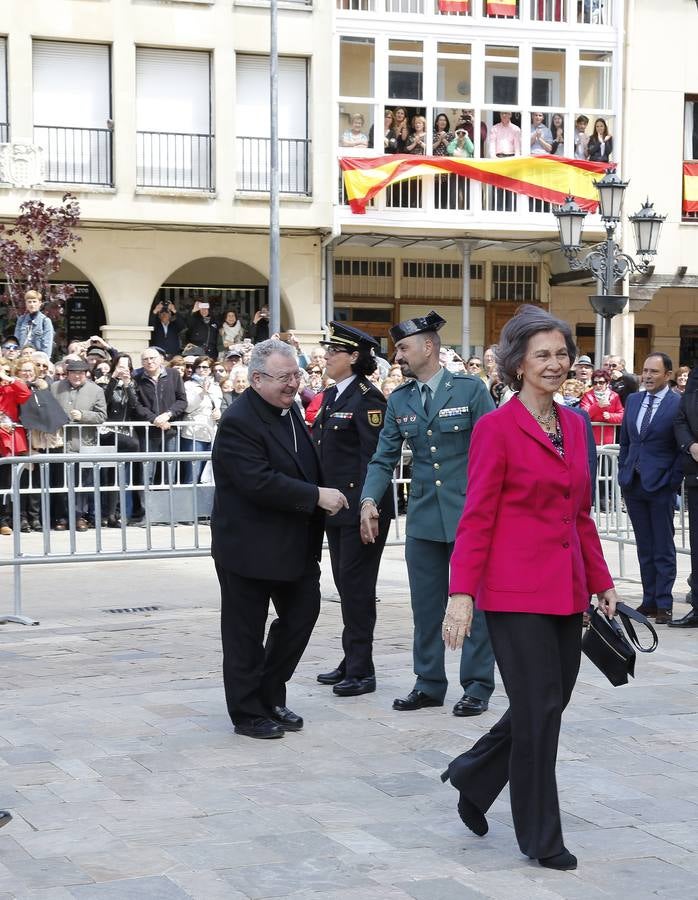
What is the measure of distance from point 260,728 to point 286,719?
0.20m

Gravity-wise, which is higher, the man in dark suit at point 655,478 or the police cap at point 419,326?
the police cap at point 419,326

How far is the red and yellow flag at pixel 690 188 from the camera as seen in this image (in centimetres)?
2927

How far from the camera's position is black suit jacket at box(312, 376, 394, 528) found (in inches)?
329

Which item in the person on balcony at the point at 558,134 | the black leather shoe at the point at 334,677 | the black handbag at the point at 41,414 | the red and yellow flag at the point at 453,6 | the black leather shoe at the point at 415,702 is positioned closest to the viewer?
the black leather shoe at the point at 415,702

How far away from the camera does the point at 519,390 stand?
17.1ft

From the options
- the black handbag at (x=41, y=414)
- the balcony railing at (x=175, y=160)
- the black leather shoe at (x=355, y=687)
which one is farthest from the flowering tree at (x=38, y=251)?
the black leather shoe at (x=355, y=687)

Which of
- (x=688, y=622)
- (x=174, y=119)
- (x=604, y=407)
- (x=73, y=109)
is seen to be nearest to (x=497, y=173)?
(x=174, y=119)

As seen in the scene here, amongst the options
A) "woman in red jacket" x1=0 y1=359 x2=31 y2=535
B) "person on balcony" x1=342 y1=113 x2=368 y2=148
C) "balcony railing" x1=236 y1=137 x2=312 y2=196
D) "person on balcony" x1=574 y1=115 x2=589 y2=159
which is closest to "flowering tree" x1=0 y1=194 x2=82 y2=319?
"balcony railing" x1=236 y1=137 x2=312 y2=196

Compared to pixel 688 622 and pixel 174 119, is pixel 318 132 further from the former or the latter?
pixel 688 622

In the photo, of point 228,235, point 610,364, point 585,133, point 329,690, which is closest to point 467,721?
point 329,690

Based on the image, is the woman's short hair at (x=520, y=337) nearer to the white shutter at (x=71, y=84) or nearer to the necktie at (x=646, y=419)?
the necktie at (x=646, y=419)

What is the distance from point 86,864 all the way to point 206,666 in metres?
3.80

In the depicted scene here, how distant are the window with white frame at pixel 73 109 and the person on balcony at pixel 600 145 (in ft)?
29.7

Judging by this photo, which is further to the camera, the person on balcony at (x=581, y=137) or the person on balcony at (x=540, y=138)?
the person on balcony at (x=581, y=137)
